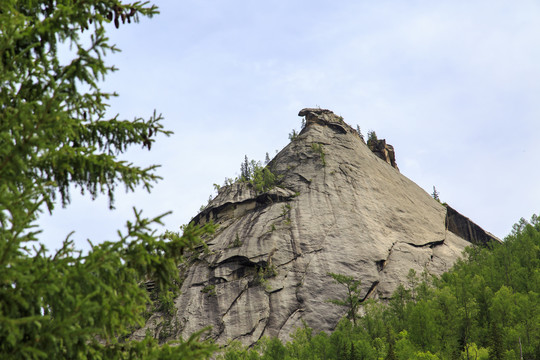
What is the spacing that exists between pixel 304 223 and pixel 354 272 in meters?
11.1

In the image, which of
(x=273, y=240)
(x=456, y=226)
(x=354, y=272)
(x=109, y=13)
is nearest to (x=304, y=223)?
(x=273, y=240)

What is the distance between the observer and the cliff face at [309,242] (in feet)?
213

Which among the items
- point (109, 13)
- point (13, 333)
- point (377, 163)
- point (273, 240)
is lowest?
point (13, 333)

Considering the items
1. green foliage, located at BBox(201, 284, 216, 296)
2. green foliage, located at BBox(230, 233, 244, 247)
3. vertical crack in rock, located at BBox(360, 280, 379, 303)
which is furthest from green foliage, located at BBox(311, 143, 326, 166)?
green foliage, located at BBox(201, 284, 216, 296)

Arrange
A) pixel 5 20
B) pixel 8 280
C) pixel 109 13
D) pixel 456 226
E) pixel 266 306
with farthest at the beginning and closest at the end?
pixel 456 226 < pixel 266 306 < pixel 109 13 < pixel 5 20 < pixel 8 280

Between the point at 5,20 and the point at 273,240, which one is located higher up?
the point at 273,240

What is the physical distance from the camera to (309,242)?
2881 inches

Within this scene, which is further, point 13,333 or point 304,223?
point 304,223

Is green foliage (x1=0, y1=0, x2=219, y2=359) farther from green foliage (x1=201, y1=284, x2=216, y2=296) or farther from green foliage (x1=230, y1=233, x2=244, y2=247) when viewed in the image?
green foliage (x1=230, y1=233, x2=244, y2=247)

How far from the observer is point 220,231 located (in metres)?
81.6

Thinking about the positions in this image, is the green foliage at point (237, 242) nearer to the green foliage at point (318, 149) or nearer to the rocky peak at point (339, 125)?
the green foliage at point (318, 149)

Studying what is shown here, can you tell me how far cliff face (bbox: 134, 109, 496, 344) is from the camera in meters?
64.9

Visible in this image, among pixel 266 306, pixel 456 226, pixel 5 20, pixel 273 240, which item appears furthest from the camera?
pixel 456 226

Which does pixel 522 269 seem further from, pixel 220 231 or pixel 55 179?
pixel 55 179
